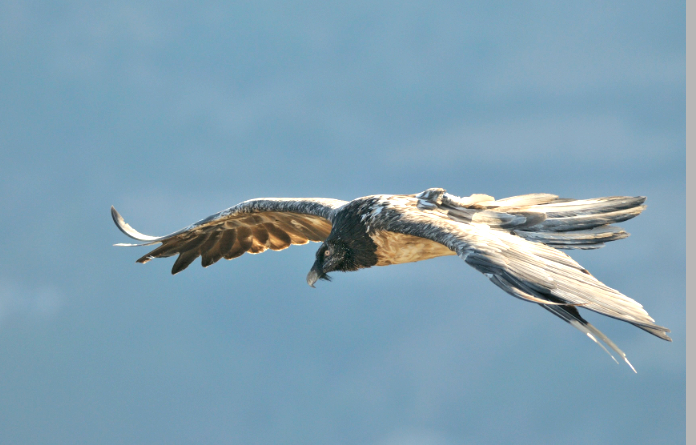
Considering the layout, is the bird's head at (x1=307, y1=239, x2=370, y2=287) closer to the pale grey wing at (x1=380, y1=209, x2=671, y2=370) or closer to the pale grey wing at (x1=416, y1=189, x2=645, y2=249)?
the pale grey wing at (x1=416, y1=189, x2=645, y2=249)

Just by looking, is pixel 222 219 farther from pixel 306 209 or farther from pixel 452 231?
pixel 452 231

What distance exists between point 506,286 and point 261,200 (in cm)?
527

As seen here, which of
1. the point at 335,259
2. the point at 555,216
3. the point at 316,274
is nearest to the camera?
the point at 555,216

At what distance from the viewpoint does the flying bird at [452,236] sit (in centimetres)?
641

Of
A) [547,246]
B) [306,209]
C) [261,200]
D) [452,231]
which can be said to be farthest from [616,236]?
[261,200]

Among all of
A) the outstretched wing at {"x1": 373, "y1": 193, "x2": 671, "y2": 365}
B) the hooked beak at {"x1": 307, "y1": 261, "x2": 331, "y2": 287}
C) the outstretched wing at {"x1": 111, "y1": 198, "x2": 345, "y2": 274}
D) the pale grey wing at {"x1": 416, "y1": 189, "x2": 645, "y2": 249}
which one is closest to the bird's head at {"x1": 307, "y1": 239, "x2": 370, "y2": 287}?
the hooked beak at {"x1": 307, "y1": 261, "x2": 331, "y2": 287}

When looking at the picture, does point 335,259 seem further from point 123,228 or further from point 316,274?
point 123,228

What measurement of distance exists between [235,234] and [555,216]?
4845mm

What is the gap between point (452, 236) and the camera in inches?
289

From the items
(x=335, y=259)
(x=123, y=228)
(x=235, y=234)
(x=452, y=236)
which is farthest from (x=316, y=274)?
(x=123, y=228)

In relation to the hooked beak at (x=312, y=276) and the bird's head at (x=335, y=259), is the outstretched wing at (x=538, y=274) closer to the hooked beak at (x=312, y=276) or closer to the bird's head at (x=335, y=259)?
the bird's head at (x=335, y=259)

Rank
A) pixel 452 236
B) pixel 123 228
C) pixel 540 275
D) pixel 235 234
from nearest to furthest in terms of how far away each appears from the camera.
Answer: pixel 540 275 → pixel 452 236 → pixel 123 228 → pixel 235 234

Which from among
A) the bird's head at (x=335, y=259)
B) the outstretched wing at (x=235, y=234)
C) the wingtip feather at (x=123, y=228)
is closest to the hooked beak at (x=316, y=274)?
the bird's head at (x=335, y=259)

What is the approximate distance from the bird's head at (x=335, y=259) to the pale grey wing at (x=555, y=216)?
1.04 metres
